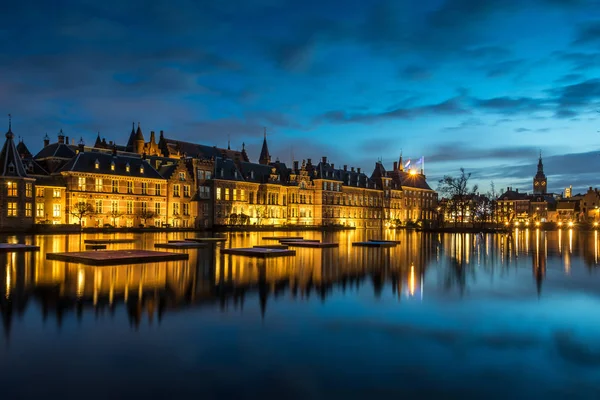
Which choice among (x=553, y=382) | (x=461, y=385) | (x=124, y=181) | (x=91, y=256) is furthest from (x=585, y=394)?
(x=124, y=181)

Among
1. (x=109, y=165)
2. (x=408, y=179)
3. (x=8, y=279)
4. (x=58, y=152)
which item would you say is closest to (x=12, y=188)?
(x=58, y=152)

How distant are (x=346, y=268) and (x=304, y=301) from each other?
9427mm

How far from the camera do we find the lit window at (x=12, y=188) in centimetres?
6016

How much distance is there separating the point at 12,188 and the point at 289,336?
59453 mm

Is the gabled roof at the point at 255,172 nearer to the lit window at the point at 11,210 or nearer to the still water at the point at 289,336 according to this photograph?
the lit window at the point at 11,210

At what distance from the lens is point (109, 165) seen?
70062 millimetres

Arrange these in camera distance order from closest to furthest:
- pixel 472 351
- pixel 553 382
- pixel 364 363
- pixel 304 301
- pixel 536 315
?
pixel 553 382, pixel 364 363, pixel 472 351, pixel 536 315, pixel 304 301

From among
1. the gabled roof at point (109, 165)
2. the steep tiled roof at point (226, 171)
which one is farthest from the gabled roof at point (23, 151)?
the steep tiled roof at point (226, 171)

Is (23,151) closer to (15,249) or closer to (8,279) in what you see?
(15,249)

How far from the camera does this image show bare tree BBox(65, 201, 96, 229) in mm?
63938

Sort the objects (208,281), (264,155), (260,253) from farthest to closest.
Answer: (264,155) → (260,253) → (208,281)

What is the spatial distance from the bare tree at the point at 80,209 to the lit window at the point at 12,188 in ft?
23.1

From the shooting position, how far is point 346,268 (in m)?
25.3

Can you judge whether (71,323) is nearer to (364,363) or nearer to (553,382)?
(364,363)
